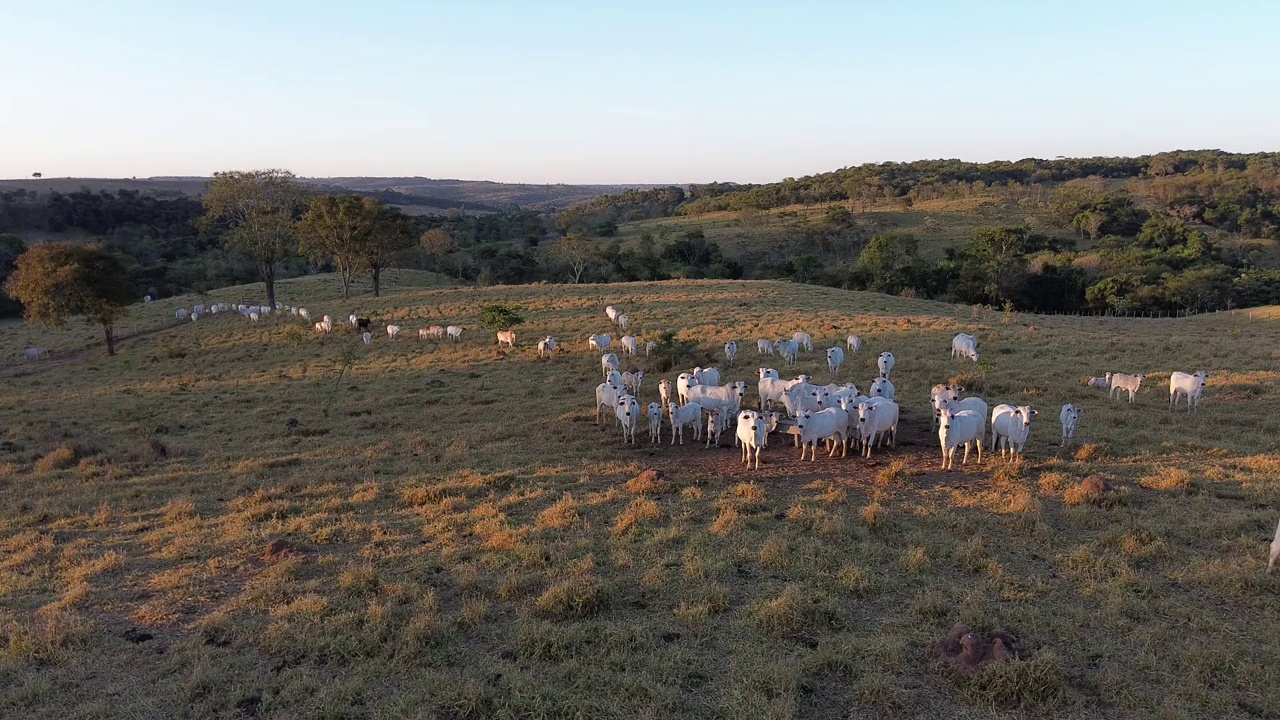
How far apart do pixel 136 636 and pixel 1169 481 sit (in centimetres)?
1413

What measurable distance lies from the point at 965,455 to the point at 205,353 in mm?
32408

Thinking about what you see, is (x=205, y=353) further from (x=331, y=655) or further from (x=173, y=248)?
(x=173, y=248)

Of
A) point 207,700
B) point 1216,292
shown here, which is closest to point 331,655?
point 207,700

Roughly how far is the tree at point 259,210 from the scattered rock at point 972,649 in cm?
4243

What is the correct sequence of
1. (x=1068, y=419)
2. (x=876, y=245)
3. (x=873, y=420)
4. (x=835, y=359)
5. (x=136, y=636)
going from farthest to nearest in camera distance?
(x=876, y=245), (x=835, y=359), (x=873, y=420), (x=1068, y=419), (x=136, y=636)

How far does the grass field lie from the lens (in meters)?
6.25

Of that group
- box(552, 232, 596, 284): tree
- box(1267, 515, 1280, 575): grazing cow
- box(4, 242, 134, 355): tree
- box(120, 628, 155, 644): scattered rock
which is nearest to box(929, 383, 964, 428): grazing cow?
box(1267, 515, 1280, 575): grazing cow

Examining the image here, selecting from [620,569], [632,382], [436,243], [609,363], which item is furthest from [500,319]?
[436,243]

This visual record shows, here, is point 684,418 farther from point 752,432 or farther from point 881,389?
point 881,389

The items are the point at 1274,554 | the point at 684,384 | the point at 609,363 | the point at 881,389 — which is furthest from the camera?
the point at 609,363

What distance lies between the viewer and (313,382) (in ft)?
84.1

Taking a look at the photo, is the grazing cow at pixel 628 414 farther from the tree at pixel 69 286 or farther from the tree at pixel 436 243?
the tree at pixel 436 243

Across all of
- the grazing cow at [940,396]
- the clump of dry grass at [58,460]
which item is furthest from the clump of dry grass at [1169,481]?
the clump of dry grass at [58,460]

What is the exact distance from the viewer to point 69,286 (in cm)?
3259
